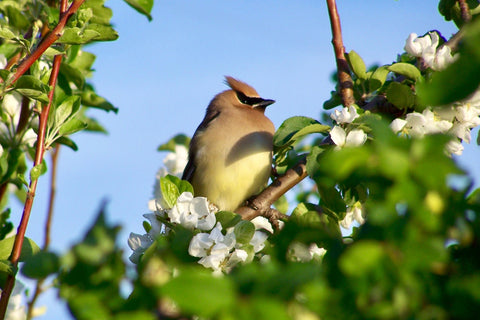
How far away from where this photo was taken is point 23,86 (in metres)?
2.51

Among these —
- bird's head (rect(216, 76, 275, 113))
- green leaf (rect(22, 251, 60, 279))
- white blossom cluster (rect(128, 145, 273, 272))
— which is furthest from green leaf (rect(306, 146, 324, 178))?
bird's head (rect(216, 76, 275, 113))

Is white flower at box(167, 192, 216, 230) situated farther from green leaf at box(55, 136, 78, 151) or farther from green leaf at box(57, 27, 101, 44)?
green leaf at box(57, 27, 101, 44)

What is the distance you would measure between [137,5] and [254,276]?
2635mm

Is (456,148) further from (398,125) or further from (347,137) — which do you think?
(347,137)

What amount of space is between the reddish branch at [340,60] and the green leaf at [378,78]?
12 centimetres

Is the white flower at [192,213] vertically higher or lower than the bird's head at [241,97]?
higher

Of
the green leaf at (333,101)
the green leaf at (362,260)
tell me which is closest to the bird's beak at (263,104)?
the green leaf at (333,101)

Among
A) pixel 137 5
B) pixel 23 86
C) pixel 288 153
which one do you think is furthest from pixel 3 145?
pixel 288 153

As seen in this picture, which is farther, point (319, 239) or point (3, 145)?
point (3, 145)

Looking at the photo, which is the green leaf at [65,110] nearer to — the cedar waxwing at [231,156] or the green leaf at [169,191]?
the green leaf at [169,191]

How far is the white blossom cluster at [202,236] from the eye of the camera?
85.7 inches

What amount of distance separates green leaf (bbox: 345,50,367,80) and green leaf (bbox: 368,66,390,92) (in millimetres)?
60

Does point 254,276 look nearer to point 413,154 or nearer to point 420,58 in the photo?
point 413,154

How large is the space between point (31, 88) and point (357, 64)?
1.53 m
